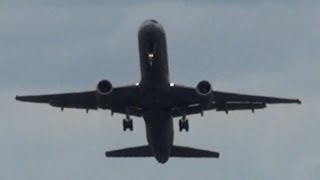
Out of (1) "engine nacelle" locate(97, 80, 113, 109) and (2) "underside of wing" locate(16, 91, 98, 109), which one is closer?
(1) "engine nacelle" locate(97, 80, 113, 109)

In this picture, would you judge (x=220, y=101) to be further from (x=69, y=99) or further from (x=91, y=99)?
(x=69, y=99)

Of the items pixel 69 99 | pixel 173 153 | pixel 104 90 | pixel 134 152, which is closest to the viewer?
pixel 104 90

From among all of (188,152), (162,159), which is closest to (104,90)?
(162,159)

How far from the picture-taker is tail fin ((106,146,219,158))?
11962 centimetres

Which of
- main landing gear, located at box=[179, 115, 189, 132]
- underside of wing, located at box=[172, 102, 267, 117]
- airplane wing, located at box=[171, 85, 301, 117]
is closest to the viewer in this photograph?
airplane wing, located at box=[171, 85, 301, 117]

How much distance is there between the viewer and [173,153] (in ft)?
395

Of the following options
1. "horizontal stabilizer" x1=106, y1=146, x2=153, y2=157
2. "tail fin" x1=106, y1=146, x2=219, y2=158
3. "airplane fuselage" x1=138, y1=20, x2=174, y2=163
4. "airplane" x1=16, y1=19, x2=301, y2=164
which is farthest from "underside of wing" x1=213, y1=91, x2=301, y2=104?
"horizontal stabilizer" x1=106, y1=146, x2=153, y2=157

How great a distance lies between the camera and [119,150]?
120 meters

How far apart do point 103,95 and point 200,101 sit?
247 inches

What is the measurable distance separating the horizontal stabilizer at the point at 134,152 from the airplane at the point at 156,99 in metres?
1.89

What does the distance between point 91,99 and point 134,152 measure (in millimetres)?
8687

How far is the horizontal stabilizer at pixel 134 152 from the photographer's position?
11956 centimetres

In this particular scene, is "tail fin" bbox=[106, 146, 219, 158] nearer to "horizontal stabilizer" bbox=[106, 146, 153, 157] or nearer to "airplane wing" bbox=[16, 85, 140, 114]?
"horizontal stabilizer" bbox=[106, 146, 153, 157]

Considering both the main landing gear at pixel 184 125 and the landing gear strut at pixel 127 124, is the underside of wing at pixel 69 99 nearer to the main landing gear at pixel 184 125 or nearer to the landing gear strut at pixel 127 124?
the landing gear strut at pixel 127 124
